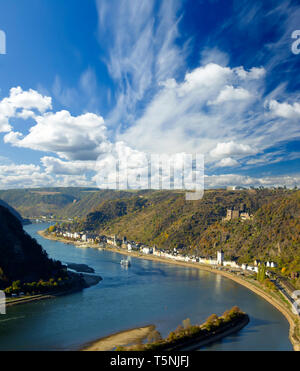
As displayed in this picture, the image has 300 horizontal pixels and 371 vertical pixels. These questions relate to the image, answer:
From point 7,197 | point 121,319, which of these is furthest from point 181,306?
point 7,197

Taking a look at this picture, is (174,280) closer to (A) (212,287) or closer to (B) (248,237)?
(A) (212,287)

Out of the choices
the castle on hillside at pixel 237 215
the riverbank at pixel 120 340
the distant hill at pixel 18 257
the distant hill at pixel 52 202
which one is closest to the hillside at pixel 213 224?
the castle on hillside at pixel 237 215

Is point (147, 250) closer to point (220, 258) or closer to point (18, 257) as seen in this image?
point (220, 258)

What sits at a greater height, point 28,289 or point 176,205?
point 176,205

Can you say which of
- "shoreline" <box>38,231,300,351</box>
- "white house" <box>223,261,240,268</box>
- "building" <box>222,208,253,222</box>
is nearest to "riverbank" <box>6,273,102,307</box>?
"shoreline" <box>38,231,300,351</box>

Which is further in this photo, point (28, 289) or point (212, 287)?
point (212, 287)

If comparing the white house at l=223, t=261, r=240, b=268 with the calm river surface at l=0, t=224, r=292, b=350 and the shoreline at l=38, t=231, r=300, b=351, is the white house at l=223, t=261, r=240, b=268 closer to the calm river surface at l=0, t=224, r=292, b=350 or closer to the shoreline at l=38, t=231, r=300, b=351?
the shoreline at l=38, t=231, r=300, b=351

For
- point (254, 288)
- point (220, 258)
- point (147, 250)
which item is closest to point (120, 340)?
point (254, 288)
